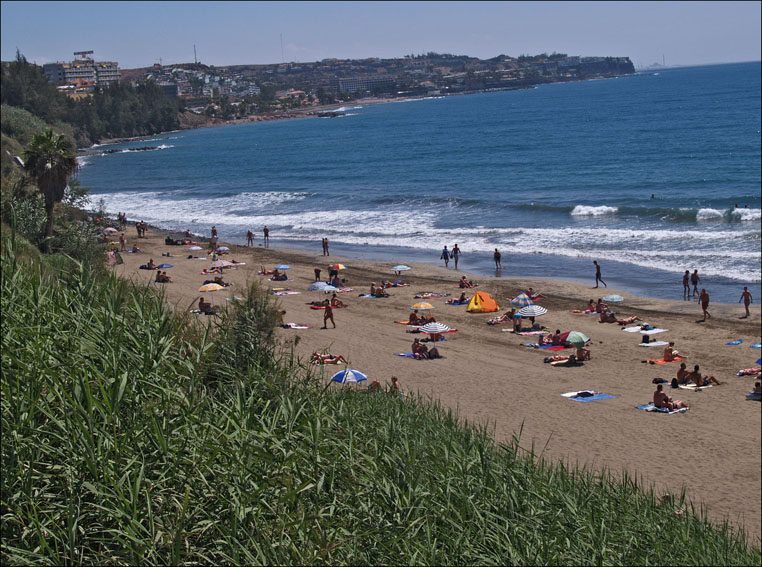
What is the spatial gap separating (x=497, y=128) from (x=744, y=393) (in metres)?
91.9

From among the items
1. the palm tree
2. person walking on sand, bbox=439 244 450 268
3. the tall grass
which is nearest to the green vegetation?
the palm tree

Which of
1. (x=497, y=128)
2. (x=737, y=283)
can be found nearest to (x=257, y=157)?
(x=497, y=128)

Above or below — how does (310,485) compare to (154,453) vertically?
below

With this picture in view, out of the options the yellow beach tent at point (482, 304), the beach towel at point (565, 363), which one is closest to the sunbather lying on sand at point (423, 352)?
the beach towel at point (565, 363)

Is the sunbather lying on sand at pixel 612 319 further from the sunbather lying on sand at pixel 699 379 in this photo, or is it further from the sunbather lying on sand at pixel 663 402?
the sunbather lying on sand at pixel 663 402

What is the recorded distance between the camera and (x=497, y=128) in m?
105

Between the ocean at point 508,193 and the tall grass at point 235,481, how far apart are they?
1821 cm

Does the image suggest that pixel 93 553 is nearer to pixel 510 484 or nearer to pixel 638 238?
pixel 510 484

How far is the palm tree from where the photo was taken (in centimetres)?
2686

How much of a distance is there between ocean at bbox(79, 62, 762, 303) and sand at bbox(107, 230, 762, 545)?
3394 millimetres

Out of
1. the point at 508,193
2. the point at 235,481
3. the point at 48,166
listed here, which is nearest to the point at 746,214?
the point at 508,193

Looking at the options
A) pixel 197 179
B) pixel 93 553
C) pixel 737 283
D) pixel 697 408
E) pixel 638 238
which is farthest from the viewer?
pixel 197 179

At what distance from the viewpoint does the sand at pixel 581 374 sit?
521 inches

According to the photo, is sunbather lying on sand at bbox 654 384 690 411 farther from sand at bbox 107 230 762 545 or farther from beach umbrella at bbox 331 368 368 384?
beach umbrella at bbox 331 368 368 384
